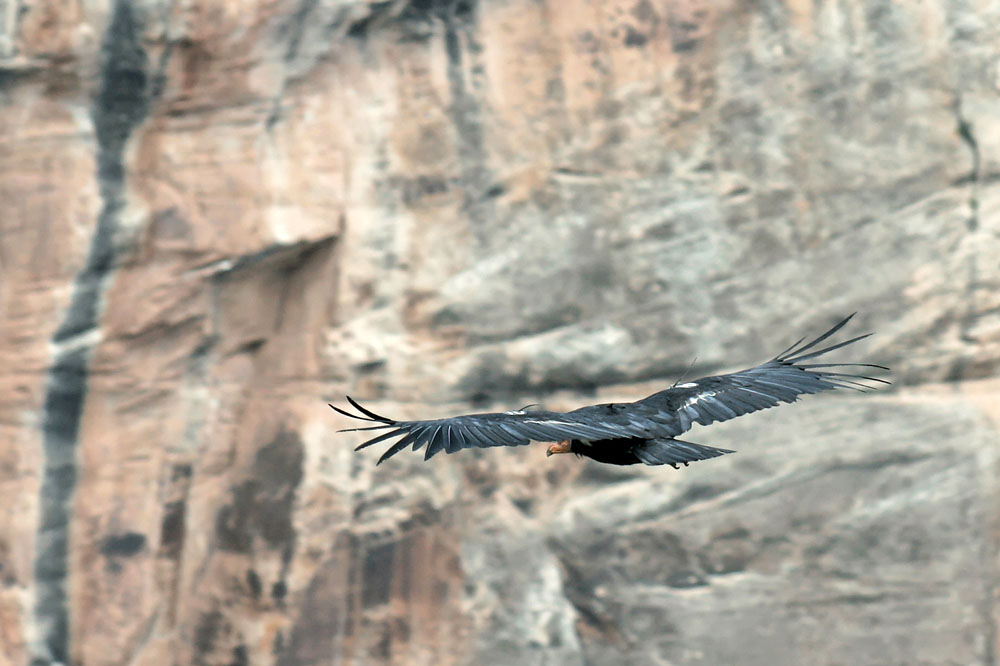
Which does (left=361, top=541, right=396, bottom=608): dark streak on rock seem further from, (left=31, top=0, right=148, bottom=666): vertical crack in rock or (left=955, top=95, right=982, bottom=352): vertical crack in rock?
(left=955, top=95, right=982, bottom=352): vertical crack in rock

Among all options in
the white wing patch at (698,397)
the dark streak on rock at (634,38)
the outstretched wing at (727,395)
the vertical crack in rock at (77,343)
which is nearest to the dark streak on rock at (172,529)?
the vertical crack in rock at (77,343)

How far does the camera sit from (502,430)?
4.18 m

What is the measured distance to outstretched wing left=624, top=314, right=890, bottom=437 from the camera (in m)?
4.71

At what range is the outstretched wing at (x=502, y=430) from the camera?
4.04 metres

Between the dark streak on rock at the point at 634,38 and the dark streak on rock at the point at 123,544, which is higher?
the dark streak on rock at the point at 634,38

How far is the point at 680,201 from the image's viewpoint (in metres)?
8.06

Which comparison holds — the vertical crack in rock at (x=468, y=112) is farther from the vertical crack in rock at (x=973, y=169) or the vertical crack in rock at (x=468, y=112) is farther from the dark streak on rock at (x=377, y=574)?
the vertical crack in rock at (x=973, y=169)

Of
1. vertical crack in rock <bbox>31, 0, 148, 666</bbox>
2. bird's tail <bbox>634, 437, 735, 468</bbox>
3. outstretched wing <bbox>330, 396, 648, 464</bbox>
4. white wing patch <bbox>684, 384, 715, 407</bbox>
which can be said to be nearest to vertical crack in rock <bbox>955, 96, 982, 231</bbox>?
white wing patch <bbox>684, 384, 715, 407</bbox>

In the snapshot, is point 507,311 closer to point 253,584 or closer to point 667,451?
point 253,584

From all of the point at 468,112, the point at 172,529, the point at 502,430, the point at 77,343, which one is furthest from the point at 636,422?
the point at 172,529

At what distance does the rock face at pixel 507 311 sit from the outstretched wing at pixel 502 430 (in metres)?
3.82

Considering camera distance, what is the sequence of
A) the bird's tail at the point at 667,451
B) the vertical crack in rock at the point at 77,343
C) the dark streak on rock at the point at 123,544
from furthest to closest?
the dark streak on rock at the point at 123,544, the vertical crack in rock at the point at 77,343, the bird's tail at the point at 667,451

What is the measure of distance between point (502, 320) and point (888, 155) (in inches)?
96.6

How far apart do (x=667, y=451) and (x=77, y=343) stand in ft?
14.8
